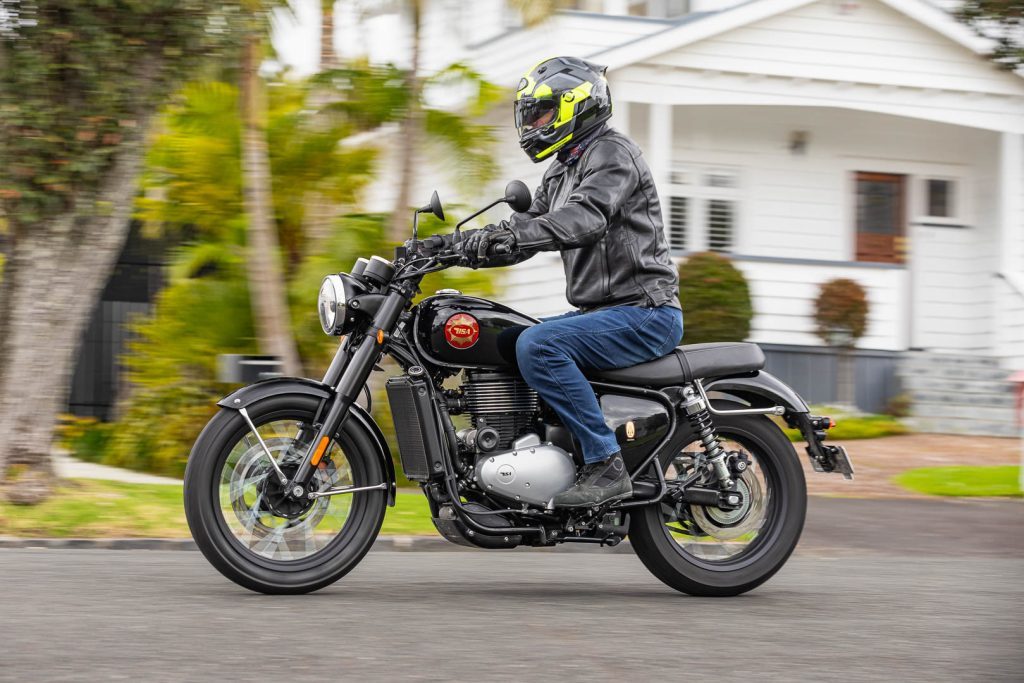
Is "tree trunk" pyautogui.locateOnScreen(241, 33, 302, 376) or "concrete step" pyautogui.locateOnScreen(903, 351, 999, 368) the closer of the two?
"tree trunk" pyautogui.locateOnScreen(241, 33, 302, 376)

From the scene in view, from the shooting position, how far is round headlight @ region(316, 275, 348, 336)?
5863 mm

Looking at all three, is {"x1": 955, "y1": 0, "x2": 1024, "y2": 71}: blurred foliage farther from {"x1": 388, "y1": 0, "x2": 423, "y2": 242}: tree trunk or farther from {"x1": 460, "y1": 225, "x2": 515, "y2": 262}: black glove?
{"x1": 460, "y1": 225, "x2": 515, "y2": 262}: black glove

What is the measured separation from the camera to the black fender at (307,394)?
576 centimetres

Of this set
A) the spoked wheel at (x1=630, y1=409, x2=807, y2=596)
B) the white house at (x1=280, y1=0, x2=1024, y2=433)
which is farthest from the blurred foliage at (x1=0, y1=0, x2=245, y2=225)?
the white house at (x1=280, y1=0, x2=1024, y2=433)

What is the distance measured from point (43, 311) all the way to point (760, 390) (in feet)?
16.0

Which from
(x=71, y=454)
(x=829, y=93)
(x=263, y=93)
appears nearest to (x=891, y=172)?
(x=829, y=93)

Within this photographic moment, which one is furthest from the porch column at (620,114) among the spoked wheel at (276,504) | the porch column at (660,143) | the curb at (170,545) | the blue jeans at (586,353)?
the spoked wheel at (276,504)

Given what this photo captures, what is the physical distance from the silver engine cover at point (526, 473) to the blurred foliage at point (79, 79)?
13.7 feet

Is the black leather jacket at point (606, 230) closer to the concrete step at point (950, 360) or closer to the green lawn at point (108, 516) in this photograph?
the green lawn at point (108, 516)

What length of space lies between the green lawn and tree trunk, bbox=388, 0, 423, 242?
3.55 metres

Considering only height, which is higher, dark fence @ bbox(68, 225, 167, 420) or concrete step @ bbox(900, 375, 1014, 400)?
dark fence @ bbox(68, 225, 167, 420)

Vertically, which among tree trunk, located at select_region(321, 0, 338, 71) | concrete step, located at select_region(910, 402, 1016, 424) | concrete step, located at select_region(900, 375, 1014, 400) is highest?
tree trunk, located at select_region(321, 0, 338, 71)

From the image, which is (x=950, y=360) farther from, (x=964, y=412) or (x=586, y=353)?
(x=586, y=353)

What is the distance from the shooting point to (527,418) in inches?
243
